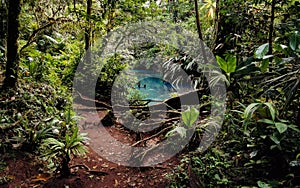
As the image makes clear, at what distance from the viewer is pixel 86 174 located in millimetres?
3006

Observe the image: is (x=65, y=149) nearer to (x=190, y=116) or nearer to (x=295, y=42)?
(x=190, y=116)

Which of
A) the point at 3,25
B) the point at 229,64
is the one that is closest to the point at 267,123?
the point at 229,64

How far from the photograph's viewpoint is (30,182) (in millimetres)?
2625

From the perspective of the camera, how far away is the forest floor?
2.63m

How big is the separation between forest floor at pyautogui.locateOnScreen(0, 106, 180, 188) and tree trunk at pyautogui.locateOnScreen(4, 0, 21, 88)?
4.23 feet

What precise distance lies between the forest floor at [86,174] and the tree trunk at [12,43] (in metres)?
1.29

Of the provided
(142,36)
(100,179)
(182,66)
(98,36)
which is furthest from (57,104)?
(142,36)

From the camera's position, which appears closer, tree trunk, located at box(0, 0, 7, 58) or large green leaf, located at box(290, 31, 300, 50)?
large green leaf, located at box(290, 31, 300, 50)

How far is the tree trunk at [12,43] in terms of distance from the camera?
11.1ft

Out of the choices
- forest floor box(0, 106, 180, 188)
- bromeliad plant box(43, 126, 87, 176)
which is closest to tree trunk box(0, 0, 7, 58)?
forest floor box(0, 106, 180, 188)

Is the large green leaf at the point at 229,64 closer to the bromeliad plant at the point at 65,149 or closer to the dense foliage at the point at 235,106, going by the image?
the dense foliage at the point at 235,106

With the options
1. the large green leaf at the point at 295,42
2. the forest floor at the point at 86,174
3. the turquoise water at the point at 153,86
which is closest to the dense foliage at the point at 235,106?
the large green leaf at the point at 295,42

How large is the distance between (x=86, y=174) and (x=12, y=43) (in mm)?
2167

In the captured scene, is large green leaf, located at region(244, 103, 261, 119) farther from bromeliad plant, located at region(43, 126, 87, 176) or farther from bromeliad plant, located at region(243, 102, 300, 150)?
bromeliad plant, located at region(43, 126, 87, 176)
